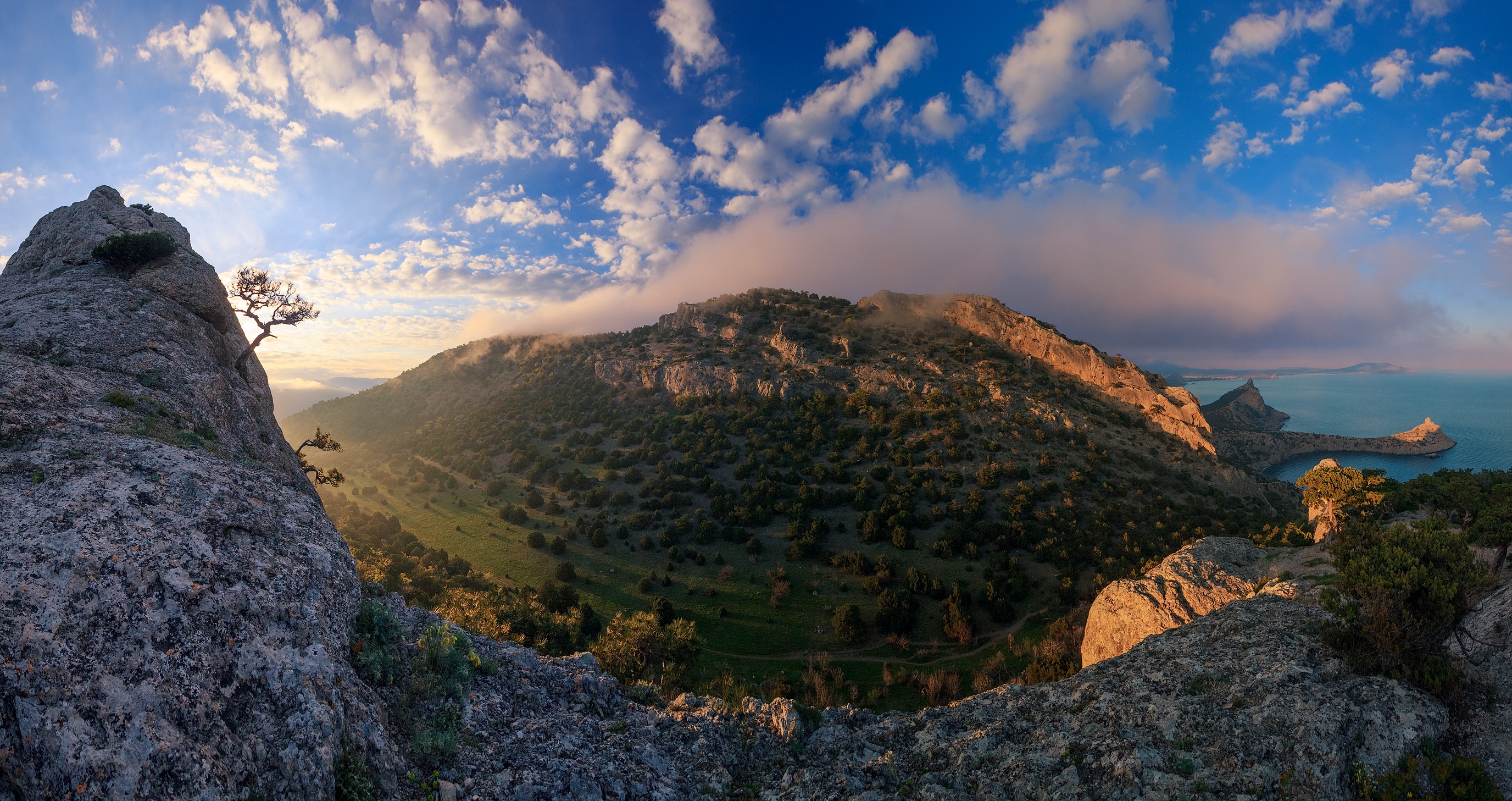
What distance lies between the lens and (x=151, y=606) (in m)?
7.52

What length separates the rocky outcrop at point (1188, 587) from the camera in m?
20.4

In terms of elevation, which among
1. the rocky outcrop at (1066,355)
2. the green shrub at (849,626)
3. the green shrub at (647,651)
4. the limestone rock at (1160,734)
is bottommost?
the green shrub at (849,626)

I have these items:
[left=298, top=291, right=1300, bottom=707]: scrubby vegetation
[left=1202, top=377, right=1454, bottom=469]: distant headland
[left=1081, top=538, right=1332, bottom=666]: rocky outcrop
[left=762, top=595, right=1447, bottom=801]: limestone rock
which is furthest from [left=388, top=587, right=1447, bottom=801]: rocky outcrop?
[left=1202, top=377, right=1454, bottom=469]: distant headland

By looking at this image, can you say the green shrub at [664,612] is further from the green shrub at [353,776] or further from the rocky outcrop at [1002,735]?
the green shrub at [353,776]

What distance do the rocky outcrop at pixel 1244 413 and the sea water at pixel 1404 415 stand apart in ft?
10.9

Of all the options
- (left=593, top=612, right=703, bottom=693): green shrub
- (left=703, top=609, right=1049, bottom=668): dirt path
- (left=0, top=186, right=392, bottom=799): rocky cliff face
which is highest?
(left=0, top=186, right=392, bottom=799): rocky cliff face

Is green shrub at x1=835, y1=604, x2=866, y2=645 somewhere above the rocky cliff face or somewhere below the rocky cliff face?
below

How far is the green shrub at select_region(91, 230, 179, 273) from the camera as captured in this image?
21.0 meters

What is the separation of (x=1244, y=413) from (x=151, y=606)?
16901cm

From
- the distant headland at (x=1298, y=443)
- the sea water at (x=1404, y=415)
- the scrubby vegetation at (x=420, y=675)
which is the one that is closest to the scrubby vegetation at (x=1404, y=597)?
the scrubby vegetation at (x=420, y=675)

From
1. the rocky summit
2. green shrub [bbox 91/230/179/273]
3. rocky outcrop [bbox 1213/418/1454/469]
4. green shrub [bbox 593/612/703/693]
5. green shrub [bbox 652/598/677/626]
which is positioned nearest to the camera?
the rocky summit

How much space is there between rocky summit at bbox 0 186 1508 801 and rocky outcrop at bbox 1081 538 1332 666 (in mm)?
3960

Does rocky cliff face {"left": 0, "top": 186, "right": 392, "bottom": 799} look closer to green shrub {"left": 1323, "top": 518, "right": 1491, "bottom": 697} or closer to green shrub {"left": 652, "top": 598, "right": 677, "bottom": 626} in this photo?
green shrub {"left": 1323, "top": 518, "right": 1491, "bottom": 697}

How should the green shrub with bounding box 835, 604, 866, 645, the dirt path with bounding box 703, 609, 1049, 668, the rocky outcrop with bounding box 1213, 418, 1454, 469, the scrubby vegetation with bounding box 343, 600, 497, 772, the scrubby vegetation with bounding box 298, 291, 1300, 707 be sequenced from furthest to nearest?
the rocky outcrop with bounding box 1213, 418, 1454, 469
the scrubby vegetation with bounding box 298, 291, 1300, 707
the green shrub with bounding box 835, 604, 866, 645
the dirt path with bounding box 703, 609, 1049, 668
the scrubby vegetation with bounding box 343, 600, 497, 772
